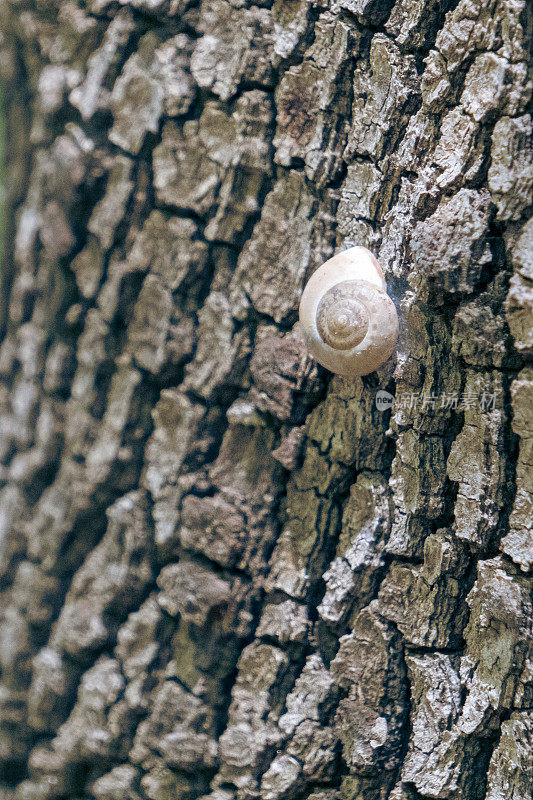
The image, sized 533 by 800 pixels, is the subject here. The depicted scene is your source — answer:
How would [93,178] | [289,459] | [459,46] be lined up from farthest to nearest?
[93,178]
[289,459]
[459,46]

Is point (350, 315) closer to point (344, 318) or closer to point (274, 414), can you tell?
point (344, 318)

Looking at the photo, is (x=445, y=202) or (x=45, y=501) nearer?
(x=445, y=202)

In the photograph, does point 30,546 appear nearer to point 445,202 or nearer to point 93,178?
point 93,178

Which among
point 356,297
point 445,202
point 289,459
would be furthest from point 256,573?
point 445,202

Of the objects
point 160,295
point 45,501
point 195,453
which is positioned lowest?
point 45,501
